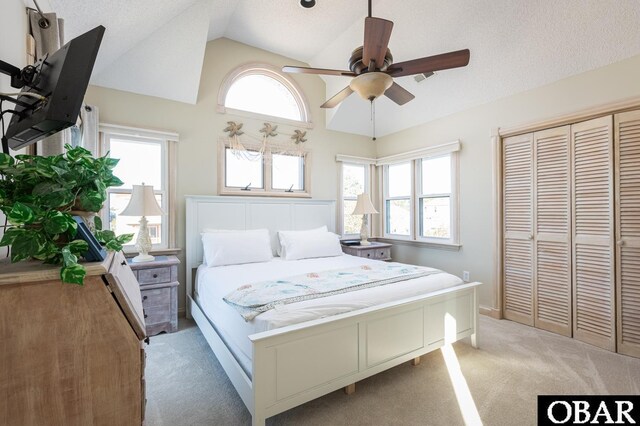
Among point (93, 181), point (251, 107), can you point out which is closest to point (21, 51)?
point (93, 181)

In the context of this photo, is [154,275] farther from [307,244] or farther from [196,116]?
[196,116]

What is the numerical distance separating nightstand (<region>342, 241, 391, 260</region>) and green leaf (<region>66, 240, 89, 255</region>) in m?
3.60

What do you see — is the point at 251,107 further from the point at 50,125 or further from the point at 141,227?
the point at 50,125

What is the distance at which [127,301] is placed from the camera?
940mm

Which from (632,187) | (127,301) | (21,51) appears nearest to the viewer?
(127,301)

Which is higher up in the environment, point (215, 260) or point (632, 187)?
point (632, 187)

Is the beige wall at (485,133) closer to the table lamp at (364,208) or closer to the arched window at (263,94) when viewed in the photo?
the table lamp at (364,208)

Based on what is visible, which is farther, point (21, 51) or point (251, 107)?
point (251, 107)

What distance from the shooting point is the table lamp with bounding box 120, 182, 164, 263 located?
9.61 ft

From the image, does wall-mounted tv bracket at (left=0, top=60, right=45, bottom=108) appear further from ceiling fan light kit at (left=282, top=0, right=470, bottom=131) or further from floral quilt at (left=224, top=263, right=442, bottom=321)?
ceiling fan light kit at (left=282, top=0, right=470, bottom=131)

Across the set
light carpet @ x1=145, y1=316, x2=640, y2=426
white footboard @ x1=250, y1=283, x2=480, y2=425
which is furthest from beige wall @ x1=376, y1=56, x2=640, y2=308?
white footboard @ x1=250, y1=283, x2=480, y2=425

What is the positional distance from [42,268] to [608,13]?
12.8 feet

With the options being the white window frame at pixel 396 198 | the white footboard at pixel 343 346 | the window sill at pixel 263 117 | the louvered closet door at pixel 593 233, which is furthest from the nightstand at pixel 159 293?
the louvered closet door at pixel 593 233

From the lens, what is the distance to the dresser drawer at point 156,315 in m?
2.91
